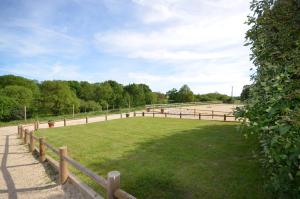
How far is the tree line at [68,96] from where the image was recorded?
38.9 m

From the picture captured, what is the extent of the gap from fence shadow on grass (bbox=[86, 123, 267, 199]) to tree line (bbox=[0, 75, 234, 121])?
32650 mm

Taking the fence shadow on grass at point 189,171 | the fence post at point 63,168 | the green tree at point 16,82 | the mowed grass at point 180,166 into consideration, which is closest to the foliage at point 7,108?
the green tree at point 16,82

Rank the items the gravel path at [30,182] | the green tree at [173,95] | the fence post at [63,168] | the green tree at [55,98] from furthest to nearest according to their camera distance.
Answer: the green tree at [173,95], the green tree at [55,98], the fence post at [63,168], the gravel path at [30,182]

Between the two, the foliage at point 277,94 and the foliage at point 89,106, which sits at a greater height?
the foliage at point 277,94

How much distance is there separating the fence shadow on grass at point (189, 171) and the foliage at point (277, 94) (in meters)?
1.66

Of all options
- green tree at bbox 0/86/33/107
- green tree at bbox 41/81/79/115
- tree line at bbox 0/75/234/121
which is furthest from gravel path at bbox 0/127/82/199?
green tree at bbox 0/86/33/107

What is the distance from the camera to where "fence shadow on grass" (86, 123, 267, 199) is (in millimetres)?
5488

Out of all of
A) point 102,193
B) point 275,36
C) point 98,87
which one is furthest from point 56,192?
point 98,87

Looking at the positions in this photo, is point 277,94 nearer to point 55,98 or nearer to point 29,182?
point 29,182

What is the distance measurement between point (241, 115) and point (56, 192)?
16.7ft

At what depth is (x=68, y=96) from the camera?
42.3 m

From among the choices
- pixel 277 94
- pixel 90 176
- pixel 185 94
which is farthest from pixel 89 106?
pixel 277 94

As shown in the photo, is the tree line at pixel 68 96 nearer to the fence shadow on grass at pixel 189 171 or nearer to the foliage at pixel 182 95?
the foliage at pixel 182 95

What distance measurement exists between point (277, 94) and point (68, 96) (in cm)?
4351
